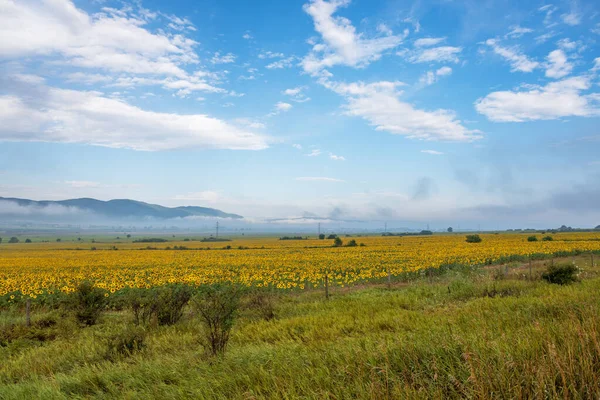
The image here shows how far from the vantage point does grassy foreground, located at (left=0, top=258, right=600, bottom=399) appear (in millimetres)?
4164

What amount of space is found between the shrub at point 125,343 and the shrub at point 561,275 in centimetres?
1843

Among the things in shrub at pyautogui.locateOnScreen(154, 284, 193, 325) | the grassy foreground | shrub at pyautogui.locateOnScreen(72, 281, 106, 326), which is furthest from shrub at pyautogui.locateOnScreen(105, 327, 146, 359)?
shrub at pyautogui.locateOnScreen(72, 281, 106, 326)

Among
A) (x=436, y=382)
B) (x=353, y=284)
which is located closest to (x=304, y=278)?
(x=353, y=284)

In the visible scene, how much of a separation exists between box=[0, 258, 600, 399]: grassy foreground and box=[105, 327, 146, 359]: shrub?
0.23 m

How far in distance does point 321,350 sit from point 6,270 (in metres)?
48.4

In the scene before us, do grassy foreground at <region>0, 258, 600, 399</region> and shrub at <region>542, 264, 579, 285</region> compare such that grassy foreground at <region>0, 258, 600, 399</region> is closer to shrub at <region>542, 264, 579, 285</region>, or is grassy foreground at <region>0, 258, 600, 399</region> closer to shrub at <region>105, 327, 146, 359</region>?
shrub at <region>105, 327, 146, 359</region>

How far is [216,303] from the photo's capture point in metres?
9.94

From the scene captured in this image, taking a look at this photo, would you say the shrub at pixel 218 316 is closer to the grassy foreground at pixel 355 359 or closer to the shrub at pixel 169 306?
the grassy foreground at pixel 355 359

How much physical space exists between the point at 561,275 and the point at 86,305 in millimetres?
22537

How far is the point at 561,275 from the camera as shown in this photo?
17969 mm

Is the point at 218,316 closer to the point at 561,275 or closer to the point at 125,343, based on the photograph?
the point at 125,343

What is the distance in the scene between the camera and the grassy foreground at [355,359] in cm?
416

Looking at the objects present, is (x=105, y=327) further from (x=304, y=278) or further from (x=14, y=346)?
(x=304, y=278)

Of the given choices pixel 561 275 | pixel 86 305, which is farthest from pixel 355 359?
pixel 561 275
